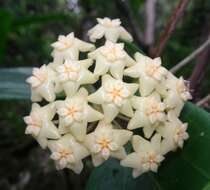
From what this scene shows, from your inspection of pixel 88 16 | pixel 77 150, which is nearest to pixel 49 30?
pixel 88 16

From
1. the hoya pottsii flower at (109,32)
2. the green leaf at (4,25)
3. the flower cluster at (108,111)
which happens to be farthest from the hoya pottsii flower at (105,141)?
the green leaf at (4,25)

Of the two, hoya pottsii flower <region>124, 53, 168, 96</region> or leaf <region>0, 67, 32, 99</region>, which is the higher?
hoya pottsii flower <region>124, 53, 168, 96</region>

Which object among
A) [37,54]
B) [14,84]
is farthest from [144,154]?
[37,54]

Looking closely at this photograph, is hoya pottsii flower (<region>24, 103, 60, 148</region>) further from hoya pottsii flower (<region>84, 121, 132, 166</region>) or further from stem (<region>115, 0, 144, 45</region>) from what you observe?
stem (<region>115, 0, 144, 45</region>)

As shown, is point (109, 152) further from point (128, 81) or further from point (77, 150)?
point (128, 81)

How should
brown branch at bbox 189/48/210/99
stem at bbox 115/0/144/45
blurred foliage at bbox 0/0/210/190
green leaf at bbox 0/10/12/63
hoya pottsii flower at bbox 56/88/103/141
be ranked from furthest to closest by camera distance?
blurred foliage at bbox 0/0/210/190
green leaf at bbox 0/10/12/63
stem at bbox 115/0/144/45
brown branch at bbox 189/48/210/99
hoya pottsii flower at bbox 56/88/103/141

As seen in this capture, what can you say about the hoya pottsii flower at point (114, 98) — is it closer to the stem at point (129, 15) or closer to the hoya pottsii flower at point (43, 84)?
the hoya pottsii flower at point (43, 84)

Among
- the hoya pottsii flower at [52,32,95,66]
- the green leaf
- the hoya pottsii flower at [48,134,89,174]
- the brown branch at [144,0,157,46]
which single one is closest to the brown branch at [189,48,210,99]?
the brown branch at [144,0,157,46]

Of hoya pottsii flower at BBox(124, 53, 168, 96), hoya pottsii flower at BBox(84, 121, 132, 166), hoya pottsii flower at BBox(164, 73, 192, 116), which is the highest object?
hoya pottsii flower at BBox(124, 53, 168, 96)

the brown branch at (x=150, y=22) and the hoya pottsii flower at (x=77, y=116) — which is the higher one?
the hoya pottsii flower at (x=77, y=116)
